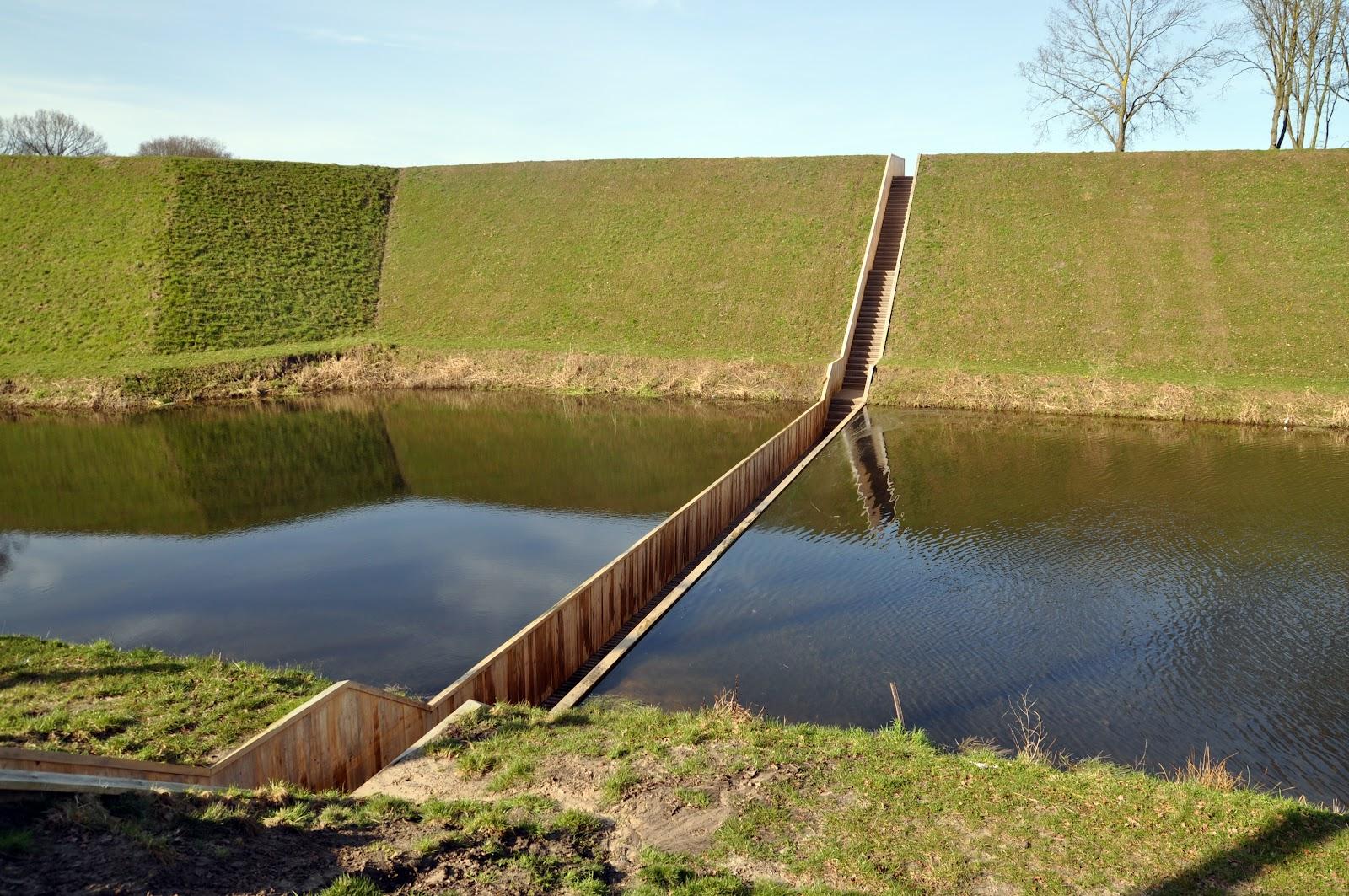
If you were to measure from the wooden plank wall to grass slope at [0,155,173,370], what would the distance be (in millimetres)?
29436

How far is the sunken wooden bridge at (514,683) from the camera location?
6844 mm

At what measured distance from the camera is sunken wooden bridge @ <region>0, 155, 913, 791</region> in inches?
269

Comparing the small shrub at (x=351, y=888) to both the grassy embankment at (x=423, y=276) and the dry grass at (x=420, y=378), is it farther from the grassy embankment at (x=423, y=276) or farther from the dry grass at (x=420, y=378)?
the grassy embankment at (x=423, y=276)

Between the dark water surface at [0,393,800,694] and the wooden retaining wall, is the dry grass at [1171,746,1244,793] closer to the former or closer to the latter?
the wooden retaining wall

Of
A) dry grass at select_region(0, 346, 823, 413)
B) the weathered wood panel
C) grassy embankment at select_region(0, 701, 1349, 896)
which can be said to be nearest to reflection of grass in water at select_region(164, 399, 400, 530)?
dry grass at select_region(0, 346, 823, 413)

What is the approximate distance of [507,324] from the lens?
40.5m

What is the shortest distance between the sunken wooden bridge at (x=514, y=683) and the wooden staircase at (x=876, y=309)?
860 cm

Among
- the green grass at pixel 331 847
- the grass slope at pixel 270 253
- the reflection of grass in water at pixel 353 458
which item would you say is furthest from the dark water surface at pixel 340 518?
the grass slope at pixel 270 253

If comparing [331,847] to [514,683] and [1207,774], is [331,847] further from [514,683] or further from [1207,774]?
[1207,774]

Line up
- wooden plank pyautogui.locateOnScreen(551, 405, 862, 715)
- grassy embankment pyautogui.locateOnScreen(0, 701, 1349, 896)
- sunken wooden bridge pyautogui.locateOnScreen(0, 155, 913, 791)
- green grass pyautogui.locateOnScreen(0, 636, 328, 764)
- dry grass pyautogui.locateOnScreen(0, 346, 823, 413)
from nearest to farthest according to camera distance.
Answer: grassy embankment pyautogui.locateOnScreen(0, 701, 1349, 896)
sunken wooden bridge pyautogui.locateOnScreen(0, 155, 913, 791)
green grass pyautogui.locateOnScreen(0, 636, 328, 764)
wooden plank pyautogui.locateOnScreen(551, 405, 862, 715)
dry grass pyautogui.locateOnScreen(0, 346, 823, 413)

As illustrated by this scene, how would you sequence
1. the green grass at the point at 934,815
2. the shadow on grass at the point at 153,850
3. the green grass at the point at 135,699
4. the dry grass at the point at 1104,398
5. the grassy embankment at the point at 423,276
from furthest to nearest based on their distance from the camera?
the grassy embankment at the point at 423,276 → the dry grass at the point at 1104,398 → the green grass at the point at 135,699 → the green grass at the point at 934,815 → the shadow on grass at the point at 153,850

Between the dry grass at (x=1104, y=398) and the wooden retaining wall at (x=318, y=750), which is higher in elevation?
Result: the dry grass at (x=1104, y=398)

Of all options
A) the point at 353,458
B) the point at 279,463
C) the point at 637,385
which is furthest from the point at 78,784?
the point at 637,385

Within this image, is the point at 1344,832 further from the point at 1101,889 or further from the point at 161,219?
the point at 161,219
